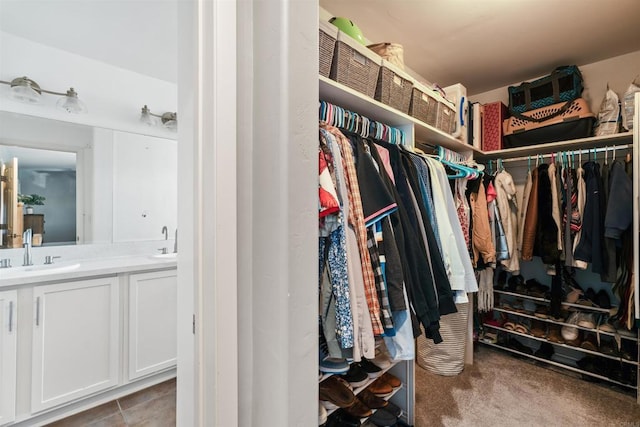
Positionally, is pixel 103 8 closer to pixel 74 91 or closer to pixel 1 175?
pixel 74 91

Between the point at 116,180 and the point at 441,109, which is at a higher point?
the point at 441,109

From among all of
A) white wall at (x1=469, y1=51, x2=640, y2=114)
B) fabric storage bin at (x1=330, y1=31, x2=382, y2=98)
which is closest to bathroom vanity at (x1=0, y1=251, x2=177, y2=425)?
fabric storage bin at (x1=330, y1=31, x2=382, y2=98)

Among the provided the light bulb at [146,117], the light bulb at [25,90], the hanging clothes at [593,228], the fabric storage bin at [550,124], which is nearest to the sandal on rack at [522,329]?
the hanging clothes at [593,228]

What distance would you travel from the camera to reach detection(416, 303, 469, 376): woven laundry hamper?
2.01 meters

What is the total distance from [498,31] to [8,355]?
11.1ft

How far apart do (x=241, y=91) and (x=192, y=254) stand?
Answer: 0.47m

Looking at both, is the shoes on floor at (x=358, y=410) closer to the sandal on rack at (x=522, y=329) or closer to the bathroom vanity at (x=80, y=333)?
the bathroom vanity at (x=80, y=333)

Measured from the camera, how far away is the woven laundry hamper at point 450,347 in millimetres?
2006

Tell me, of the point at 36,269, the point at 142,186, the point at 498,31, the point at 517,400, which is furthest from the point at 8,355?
the point at 498,31

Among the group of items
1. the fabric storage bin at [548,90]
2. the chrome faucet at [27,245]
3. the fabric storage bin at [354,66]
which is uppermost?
the fabric storage bin at [548,90]

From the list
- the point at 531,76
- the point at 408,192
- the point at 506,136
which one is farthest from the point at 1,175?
the point at 531,76

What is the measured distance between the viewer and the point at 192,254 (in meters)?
0.78

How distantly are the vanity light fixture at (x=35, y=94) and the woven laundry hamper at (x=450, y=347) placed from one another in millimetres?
2979

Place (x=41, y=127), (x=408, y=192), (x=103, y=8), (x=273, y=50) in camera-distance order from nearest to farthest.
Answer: (x=273, y=50) → (x=408, y=192) → (x=103, y=8) → (x=41, y=127)
